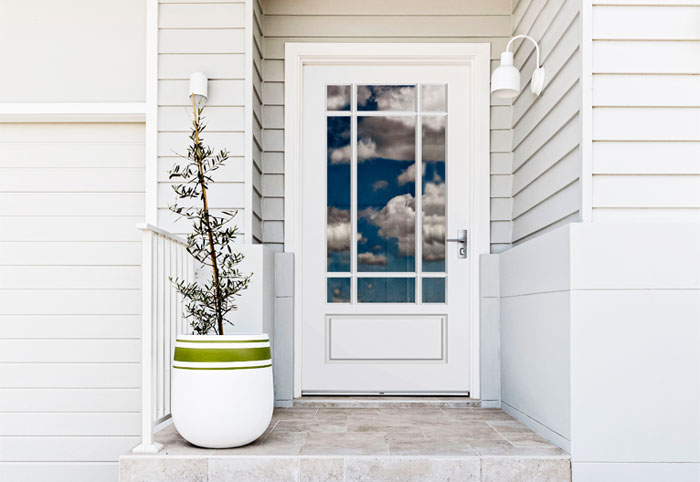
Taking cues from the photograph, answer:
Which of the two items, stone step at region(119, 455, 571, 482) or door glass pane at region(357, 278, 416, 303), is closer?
stone step at region(119, 455, 571, 482)

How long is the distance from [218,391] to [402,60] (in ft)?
6.74

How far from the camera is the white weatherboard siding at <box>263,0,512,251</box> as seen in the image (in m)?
3.55

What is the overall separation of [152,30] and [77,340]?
1570mm

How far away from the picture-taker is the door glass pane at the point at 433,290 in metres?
3.54

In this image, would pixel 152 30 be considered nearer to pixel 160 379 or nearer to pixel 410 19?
pixel 410 19

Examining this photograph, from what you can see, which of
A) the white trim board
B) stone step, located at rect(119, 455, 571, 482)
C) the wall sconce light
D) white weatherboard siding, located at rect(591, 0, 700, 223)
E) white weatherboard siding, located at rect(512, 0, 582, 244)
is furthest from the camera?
the white trim board

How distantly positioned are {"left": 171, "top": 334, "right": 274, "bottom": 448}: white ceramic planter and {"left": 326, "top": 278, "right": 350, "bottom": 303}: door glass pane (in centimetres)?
114

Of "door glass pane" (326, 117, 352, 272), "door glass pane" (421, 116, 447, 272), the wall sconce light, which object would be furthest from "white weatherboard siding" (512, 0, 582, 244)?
"door glass pane" (326, 117, 352, 272)

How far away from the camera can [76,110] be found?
3328mm

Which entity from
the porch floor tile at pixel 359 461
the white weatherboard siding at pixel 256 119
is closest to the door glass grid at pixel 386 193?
the white weatherboard siding at pixel 256 119

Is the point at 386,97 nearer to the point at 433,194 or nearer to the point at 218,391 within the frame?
the point at 433,194

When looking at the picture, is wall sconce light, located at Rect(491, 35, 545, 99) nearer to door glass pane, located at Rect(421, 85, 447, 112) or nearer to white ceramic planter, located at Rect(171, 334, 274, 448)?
door glass pane, located at Rect(421, 85, 447, 112)

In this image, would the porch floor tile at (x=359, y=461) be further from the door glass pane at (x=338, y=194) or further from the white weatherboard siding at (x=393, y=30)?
the white weatherboard siding at (x=393, y=30)

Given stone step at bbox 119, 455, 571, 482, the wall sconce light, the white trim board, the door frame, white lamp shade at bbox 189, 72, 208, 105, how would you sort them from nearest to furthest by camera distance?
stone step at bbox 119, 455, 571, 482, the wall sconce light, white lamp shade at bbox 189, 72, 208, 105, the white trim board, the door frame
